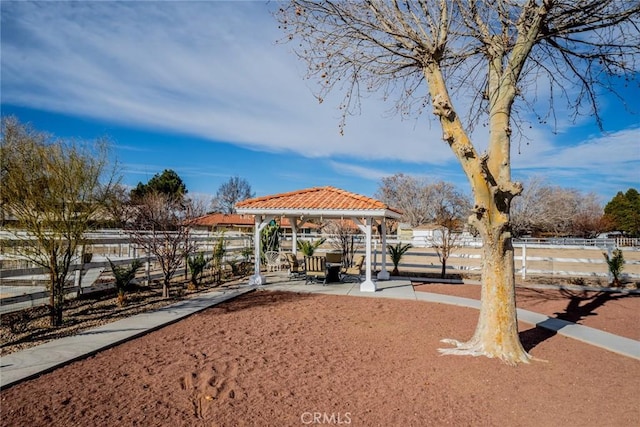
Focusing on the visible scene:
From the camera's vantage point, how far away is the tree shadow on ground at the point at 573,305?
20.6ft

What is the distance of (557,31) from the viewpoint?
630 centimetres

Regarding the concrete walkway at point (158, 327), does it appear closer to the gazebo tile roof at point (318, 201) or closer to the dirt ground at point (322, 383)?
the dirt ground at point (322, 383)

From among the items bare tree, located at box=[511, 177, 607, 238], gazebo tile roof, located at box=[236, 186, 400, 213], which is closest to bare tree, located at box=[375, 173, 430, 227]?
bare tree, located at box=[511, 177, 607, 238]

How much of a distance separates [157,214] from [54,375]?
20.6 feet

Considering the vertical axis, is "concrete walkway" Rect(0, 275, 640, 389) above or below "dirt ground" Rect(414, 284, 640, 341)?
above

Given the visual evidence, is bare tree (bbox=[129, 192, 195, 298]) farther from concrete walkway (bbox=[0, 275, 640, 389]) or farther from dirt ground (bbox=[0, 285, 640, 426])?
dirt ground (bbox=[0, 285, 640, 426])

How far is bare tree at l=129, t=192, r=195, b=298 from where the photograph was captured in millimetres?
9336

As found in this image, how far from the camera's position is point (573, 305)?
914 cm

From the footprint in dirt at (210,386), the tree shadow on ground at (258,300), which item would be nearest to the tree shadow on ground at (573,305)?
the footprint in dirt at (210,386)

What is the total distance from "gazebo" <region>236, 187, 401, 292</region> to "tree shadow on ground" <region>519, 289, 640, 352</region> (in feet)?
14.4

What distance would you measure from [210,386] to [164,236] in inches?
248

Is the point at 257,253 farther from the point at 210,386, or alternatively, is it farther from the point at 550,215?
the point at 550,215

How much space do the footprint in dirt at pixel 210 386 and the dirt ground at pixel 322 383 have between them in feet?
0.06

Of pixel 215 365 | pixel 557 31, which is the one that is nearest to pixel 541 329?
pixel 557 31
